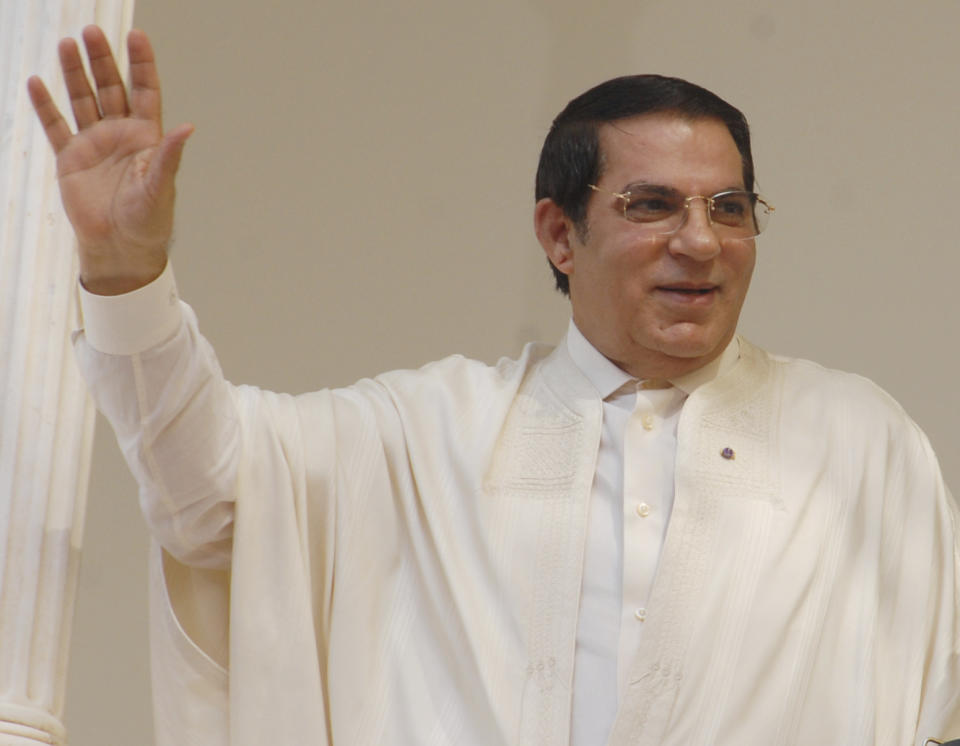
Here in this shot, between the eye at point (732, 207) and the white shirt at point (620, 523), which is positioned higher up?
the eye at point (732, 207)

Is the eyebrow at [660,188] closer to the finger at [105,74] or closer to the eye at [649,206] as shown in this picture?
the eye at [649,206]

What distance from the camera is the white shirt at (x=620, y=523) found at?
366 cm

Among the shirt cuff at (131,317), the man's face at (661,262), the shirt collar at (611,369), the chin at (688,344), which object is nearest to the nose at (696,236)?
the man's face at (661,262)

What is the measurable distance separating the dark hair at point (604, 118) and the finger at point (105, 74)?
122 cm

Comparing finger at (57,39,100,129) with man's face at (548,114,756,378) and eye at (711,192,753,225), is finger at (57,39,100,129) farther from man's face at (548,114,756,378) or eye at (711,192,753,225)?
eye at (711,192,753,225)

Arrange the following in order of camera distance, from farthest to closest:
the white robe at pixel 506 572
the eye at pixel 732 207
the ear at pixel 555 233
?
the ear at pixel 555 233
the eye at pixel 732 207
the white robe at pixel 506 572

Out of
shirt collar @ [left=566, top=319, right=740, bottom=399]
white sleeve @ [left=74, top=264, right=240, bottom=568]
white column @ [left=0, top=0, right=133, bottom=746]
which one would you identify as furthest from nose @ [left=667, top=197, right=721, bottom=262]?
white column @ [left=0, top=0, right=133, bottom=746]

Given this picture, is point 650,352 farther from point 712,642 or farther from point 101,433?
point 101,433


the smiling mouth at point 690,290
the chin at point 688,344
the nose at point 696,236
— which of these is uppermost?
the nose at point 696,236

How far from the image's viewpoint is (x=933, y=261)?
19.1ft

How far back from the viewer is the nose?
3.93 m

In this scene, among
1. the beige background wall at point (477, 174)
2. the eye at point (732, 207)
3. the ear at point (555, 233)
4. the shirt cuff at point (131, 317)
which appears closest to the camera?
the shirt cuff at point (131, 317)

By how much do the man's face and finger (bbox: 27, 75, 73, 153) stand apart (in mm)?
1269

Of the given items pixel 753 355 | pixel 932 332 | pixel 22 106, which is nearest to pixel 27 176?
pixel 22 106
